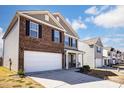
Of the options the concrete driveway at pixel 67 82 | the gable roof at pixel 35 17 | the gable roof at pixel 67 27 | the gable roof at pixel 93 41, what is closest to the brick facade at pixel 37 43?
the gable roof at pixel 35 17

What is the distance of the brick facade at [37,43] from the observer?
563 inches

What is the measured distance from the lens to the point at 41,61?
16469mm

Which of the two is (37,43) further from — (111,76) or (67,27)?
(67,27)

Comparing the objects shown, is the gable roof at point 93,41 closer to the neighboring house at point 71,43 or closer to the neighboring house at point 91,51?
the neighboring house at point 91,51

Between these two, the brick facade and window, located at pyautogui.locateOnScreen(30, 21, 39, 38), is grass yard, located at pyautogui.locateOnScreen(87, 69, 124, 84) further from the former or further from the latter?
window, located at pyautogui.locateOnScreen(30, 21, 39, 38)

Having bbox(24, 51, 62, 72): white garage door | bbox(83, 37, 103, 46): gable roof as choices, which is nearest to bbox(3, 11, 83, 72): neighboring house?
bbox(24, 51, 62, 72): white garage door

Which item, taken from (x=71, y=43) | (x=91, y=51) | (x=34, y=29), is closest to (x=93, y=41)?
(x=91, y=51)

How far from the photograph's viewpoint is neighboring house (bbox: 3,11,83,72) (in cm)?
1442

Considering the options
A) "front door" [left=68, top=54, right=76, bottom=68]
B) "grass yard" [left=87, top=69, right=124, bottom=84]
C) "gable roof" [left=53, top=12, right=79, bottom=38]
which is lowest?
"grass yard" [left=87, top=69, right=124, bottom=84]

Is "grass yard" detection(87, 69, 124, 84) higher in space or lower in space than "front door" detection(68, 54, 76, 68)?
lower

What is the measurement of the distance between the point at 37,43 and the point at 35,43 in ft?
0.93

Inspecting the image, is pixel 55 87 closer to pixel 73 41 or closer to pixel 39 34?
pixel 39 34
